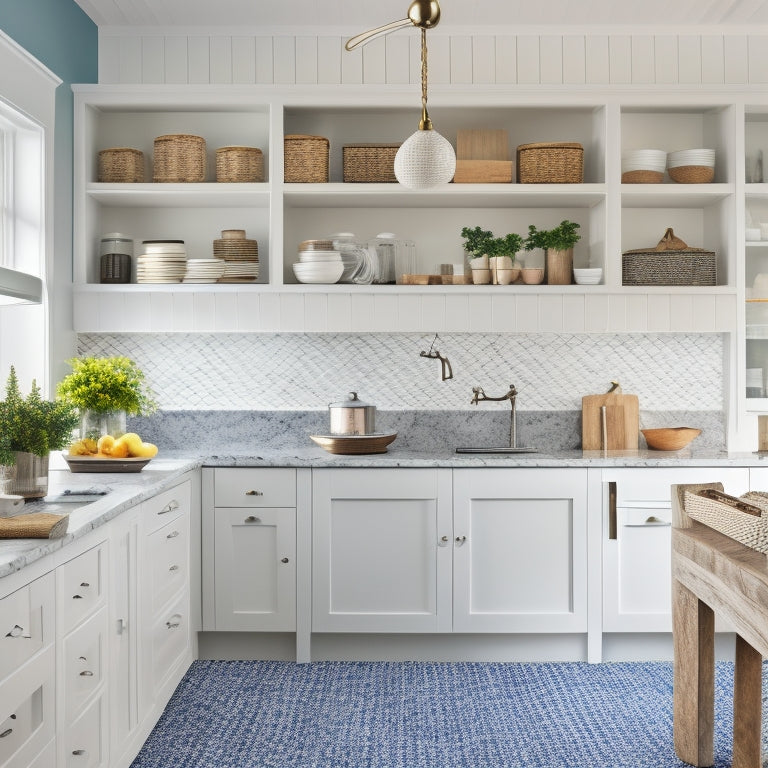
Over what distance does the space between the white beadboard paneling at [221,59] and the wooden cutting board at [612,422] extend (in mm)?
2342

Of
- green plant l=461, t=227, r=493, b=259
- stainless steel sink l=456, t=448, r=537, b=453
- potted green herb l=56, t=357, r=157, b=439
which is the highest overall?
green plant l=461, t=227, r=493, b=259

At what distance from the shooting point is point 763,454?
379cm

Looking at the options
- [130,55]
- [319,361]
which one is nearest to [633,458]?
[319,361]

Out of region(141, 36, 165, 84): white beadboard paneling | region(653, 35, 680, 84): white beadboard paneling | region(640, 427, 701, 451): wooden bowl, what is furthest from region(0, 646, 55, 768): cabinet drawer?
region(653, 35, 680, 84): white beadboard paneling

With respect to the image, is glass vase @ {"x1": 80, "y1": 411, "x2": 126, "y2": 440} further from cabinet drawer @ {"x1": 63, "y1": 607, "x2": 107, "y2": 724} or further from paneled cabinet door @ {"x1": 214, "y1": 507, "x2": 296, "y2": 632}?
cabinet drawer @ {"x1": 63, "y1": 607, "x2": 107, "y2": 724}

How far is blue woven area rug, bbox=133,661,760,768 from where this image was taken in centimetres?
272

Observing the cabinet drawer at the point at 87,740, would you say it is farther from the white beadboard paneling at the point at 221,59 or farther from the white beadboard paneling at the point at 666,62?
the white beadboard paneling at the point at 666,62

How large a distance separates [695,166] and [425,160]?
171 centimetres

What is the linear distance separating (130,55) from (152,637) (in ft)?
9.07

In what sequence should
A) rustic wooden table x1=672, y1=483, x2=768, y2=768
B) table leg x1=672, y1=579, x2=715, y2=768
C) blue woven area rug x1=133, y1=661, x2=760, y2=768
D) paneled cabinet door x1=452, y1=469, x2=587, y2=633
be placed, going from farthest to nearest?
1. paneled cabinet door x1=452, y1=469, x2=587, y2=633
2. blue woven area rug x1=133, y1=661, x2=760, y2=768
3. table leg x1=672, y1=579, x2=715, y2=768
4. rustic wooden table x1=672, y1=483, x2=768, y2=768

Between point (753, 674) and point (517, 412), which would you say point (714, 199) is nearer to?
point (517, 412)

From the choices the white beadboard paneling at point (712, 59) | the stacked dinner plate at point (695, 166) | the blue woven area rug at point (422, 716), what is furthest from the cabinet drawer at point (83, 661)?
the white beadboard paneling at point (712, 59)

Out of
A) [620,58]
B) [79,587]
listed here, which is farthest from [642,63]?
[79,587]

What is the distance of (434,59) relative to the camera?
404 centimetres
